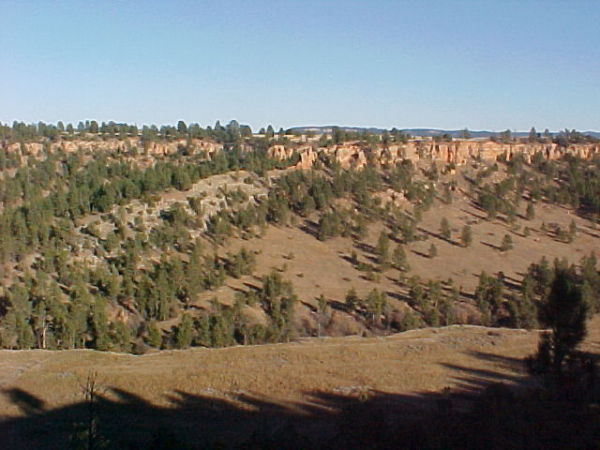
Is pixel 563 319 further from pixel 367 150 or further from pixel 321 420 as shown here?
pixel 367 150

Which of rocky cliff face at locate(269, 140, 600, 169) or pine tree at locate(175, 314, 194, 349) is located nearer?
pine tree at locate(175, 314, 194, 349)

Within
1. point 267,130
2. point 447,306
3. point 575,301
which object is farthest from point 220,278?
point 267,130

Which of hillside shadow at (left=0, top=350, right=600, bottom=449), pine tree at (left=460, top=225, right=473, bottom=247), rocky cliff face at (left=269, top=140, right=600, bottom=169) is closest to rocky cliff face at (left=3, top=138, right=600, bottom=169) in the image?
rocky cliff face at (left=269, top=140, right=600, bottom=169)

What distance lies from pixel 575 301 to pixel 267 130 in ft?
312

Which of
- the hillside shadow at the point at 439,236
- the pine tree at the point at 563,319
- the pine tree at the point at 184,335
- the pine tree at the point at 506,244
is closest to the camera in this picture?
the pine tree at the point at 563,319

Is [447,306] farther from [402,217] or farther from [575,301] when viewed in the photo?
[575,301]

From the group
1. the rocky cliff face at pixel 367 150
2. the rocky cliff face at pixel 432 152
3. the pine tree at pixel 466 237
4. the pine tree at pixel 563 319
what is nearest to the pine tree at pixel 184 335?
the pine tree at pixel 563 319

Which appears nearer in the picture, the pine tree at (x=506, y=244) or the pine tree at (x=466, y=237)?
the pine tree at (x=506, y=244)

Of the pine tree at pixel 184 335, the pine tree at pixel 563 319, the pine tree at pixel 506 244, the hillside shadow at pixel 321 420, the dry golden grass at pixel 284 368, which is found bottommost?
the pine tree at pixel 184 335

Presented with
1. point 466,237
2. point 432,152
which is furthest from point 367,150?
point 466,237

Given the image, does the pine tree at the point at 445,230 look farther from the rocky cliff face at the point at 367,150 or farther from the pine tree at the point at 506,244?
the rocky cliff face at the point at 367,150

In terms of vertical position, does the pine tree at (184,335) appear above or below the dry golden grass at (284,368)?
below

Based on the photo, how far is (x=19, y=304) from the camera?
38.3 m

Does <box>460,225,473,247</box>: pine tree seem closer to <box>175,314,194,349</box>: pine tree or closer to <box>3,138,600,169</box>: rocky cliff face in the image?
<box>3,138,600,169</box>: rocky cliff face
